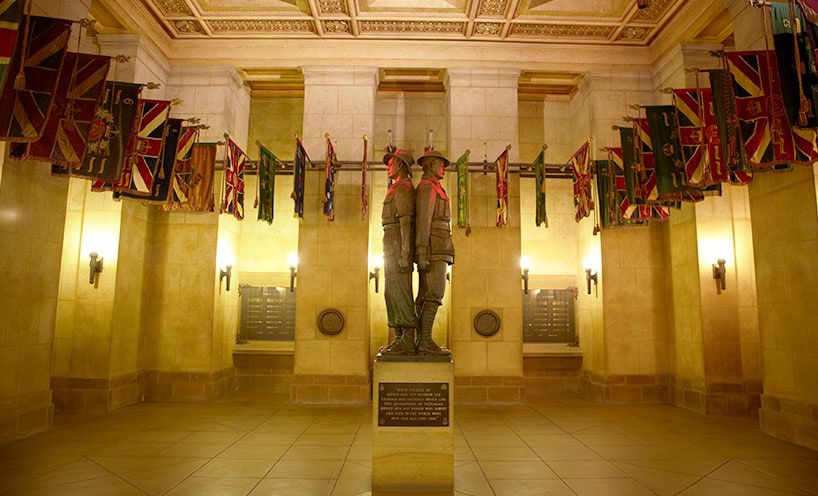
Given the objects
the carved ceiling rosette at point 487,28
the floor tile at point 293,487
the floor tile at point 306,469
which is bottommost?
the floor tile at point 306,469

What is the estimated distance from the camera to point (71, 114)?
6492 mm

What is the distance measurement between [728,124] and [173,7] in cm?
1115

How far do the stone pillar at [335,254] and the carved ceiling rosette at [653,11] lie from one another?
620 centimetres

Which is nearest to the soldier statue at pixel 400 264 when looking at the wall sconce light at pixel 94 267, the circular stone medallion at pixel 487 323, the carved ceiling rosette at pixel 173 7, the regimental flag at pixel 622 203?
the circular stone medallion at pixel 487 323

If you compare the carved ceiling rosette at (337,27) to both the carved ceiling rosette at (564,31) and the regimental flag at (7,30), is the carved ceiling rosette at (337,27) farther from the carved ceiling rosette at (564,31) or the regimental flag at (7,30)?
the regimental flag at (7,30)

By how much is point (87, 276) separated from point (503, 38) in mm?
10769

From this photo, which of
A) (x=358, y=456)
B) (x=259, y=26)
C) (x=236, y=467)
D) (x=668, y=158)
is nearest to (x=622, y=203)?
(x=668, y=158)

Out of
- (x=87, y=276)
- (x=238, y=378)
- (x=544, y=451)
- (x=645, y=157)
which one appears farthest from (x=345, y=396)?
(x=645, y=157)

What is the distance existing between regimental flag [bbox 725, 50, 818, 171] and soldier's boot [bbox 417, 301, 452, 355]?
480 cm

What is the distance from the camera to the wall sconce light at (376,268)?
12.2 m

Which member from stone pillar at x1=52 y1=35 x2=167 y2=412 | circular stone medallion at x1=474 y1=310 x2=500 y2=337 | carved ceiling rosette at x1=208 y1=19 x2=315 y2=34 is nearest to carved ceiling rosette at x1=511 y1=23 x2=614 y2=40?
carved ceiling rosette at x1=208 y1=19 x2=315 y2=34

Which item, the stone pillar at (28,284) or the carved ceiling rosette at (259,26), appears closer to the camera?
the stone pillar at (28,284)

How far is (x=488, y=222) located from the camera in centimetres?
1131

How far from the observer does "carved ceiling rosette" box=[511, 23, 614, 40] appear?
36.8 ft
